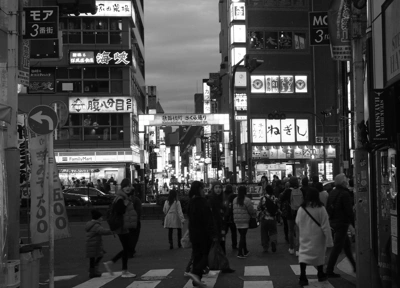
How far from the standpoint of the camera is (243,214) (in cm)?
1927

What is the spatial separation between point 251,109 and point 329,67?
9063 millimetres

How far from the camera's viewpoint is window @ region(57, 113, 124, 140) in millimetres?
56812

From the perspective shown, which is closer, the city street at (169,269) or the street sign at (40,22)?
the city street at (169,269)

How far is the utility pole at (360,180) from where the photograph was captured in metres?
12.1

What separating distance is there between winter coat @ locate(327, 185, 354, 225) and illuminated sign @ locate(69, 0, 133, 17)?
4385 centimetres

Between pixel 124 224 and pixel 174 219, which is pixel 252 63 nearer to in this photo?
pixel 174 219

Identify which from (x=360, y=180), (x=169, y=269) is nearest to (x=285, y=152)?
(x=169, y=269)

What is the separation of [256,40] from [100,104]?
22.5m

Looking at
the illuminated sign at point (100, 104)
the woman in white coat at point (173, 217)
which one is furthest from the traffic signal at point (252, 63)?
the illuminated sign at point (100, 104)

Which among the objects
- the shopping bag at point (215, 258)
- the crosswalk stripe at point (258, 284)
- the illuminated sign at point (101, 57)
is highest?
the illuminated sign at point (101, 57)

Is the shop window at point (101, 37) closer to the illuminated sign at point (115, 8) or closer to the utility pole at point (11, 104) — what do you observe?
the illuminated sign at point (115, 8)

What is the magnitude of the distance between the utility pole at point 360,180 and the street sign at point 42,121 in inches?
209

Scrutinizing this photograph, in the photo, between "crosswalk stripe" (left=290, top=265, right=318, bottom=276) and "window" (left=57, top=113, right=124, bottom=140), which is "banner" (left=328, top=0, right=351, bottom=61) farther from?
"window" (left=57, top=113, right=124, bottom=140)

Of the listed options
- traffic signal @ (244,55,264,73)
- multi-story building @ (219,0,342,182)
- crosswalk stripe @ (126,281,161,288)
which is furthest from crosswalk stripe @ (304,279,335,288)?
multi-story building @ (219,0,342,182)
